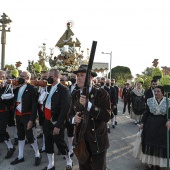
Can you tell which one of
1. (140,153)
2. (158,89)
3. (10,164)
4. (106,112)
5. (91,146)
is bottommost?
(10,164)

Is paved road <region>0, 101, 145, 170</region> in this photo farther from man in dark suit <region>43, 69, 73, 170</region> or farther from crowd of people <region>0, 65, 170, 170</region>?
man in dark suit <region>43, 69, 73, 170</region>

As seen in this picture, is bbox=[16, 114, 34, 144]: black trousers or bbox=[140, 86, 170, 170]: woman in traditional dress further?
bbox=[16, 114, 34, 144]: black trousers

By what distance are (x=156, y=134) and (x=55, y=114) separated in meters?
2.11

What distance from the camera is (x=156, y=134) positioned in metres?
4.93

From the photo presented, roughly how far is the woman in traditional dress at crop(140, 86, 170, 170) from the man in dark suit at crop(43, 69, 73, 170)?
1661mm

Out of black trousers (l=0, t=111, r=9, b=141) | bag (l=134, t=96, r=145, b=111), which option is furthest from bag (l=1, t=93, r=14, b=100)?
bag (l=134, t=96, r=145, b=111)

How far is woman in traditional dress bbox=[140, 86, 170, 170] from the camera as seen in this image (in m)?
4.86

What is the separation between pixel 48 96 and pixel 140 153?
7.86 ft

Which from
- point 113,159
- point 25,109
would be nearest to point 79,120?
point 25,109

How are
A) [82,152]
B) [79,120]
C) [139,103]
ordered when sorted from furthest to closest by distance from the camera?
[139,103]
[82,152]
[79,120]

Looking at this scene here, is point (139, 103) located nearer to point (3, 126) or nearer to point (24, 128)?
point (24, 128)

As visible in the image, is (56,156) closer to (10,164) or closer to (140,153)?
(10,164)

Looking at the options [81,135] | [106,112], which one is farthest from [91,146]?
[106,112]

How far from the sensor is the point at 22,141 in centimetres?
557
